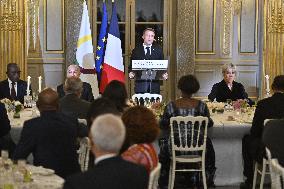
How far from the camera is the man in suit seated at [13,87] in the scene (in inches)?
316

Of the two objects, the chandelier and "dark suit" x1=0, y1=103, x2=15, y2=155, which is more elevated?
the chandelier

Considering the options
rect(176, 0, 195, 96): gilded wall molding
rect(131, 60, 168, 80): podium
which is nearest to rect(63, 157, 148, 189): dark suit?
rect(131, 60, 168, 80): podium

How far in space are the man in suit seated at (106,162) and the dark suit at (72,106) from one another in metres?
3.19

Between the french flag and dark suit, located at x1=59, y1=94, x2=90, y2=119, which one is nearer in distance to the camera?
dark suit, located at x1=59, y1=94, x2=90, y2=119

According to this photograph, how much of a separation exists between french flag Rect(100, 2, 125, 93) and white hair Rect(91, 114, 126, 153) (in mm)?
6571

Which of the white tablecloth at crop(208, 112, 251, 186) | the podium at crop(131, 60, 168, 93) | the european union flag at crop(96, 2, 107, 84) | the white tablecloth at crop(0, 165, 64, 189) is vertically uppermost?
the european union flag at crop(96, 2, 107, 84)

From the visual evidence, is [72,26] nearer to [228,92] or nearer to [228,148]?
[228,92]

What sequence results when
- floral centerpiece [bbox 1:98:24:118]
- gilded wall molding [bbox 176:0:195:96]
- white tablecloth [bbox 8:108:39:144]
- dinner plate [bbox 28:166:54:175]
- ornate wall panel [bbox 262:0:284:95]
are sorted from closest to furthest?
1. dinner plate [bbox 28:166:54:175]
2. white tablecloth [bbox 8:108:39:144]
3. floral centerpiece [bbox 1:98:24:118]
4. gilded wall molding [bbox 176:0:195:96]
5. ornate wall panel [bbox 262:0:284:95]

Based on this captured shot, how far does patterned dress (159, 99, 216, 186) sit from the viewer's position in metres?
5.98

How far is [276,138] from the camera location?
15.8 feet

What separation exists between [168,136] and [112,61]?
3477mm

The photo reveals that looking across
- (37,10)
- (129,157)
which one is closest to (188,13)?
(37,10)

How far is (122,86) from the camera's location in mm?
5109

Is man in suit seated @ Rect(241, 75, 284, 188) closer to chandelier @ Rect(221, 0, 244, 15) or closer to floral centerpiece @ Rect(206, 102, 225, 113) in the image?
floral centerpiece @ Rect(206, 102, 225, 113)
